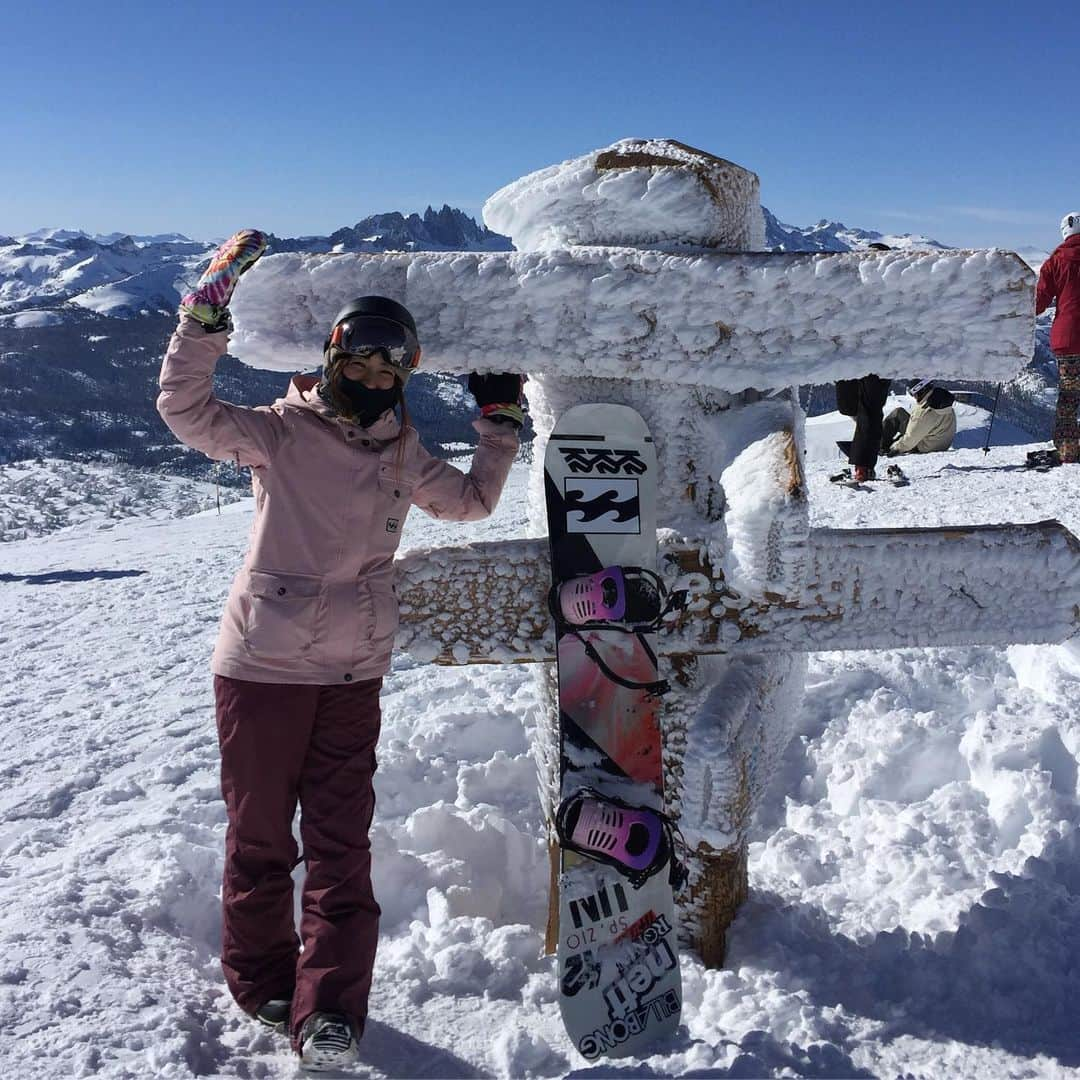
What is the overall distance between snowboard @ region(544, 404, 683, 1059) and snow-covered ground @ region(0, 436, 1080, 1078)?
186 mm

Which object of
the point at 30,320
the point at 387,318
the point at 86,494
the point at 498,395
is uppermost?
the point at 30,320

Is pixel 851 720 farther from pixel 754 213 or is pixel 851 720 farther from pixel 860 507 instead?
pixel 860 507

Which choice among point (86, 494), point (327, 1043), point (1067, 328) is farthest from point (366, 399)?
point (86, 494)

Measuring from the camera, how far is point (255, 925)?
175cm

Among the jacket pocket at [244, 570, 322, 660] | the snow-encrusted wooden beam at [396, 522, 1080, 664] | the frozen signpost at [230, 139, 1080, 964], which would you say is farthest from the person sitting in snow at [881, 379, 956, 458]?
the jacket pocket at [244, 570, 322, 660]

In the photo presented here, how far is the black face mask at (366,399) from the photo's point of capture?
1646 mm

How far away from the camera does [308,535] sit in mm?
1660

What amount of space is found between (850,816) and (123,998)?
6.48 ft

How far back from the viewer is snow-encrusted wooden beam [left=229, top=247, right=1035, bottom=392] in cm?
155

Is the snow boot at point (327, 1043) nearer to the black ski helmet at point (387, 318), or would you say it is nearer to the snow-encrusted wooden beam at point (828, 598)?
the snow-encrusted wooden beam at point (828, 598)

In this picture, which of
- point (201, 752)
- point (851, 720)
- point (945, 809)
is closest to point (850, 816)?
point (945, 809)

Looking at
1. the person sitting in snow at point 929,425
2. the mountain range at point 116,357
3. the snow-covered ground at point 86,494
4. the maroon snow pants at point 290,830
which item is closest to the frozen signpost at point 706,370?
the maroon snow pants at point 290,830

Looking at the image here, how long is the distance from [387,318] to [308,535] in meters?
0.47

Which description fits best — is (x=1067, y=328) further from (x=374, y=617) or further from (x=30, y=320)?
(x=30, y=320)
